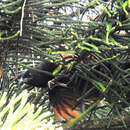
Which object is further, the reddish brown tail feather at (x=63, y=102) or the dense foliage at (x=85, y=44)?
the reddish brown tail feather at (x=63, y=102)

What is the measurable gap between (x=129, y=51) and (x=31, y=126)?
8.4 inches

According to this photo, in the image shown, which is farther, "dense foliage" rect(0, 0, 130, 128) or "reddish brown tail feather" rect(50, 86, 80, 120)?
"reddish brown tail feather" rect(50, 86, 80, 120)

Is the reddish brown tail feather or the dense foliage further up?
the dense foliage

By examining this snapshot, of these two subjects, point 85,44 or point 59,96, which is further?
point 59,96

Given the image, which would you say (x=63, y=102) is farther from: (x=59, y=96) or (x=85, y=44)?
(x=85, y=44)

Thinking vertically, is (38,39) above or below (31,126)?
above

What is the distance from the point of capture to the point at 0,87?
0.55m

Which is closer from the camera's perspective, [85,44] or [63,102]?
[85,44]

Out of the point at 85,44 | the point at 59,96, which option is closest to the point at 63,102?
the point at 59,96

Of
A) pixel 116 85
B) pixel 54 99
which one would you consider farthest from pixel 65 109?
pixel 116 85

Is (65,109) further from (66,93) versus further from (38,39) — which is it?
(38,39)

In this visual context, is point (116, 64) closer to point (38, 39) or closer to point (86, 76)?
point (86, 76)

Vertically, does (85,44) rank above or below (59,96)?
above

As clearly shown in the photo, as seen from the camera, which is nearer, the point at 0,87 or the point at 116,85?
the point at 116,85
